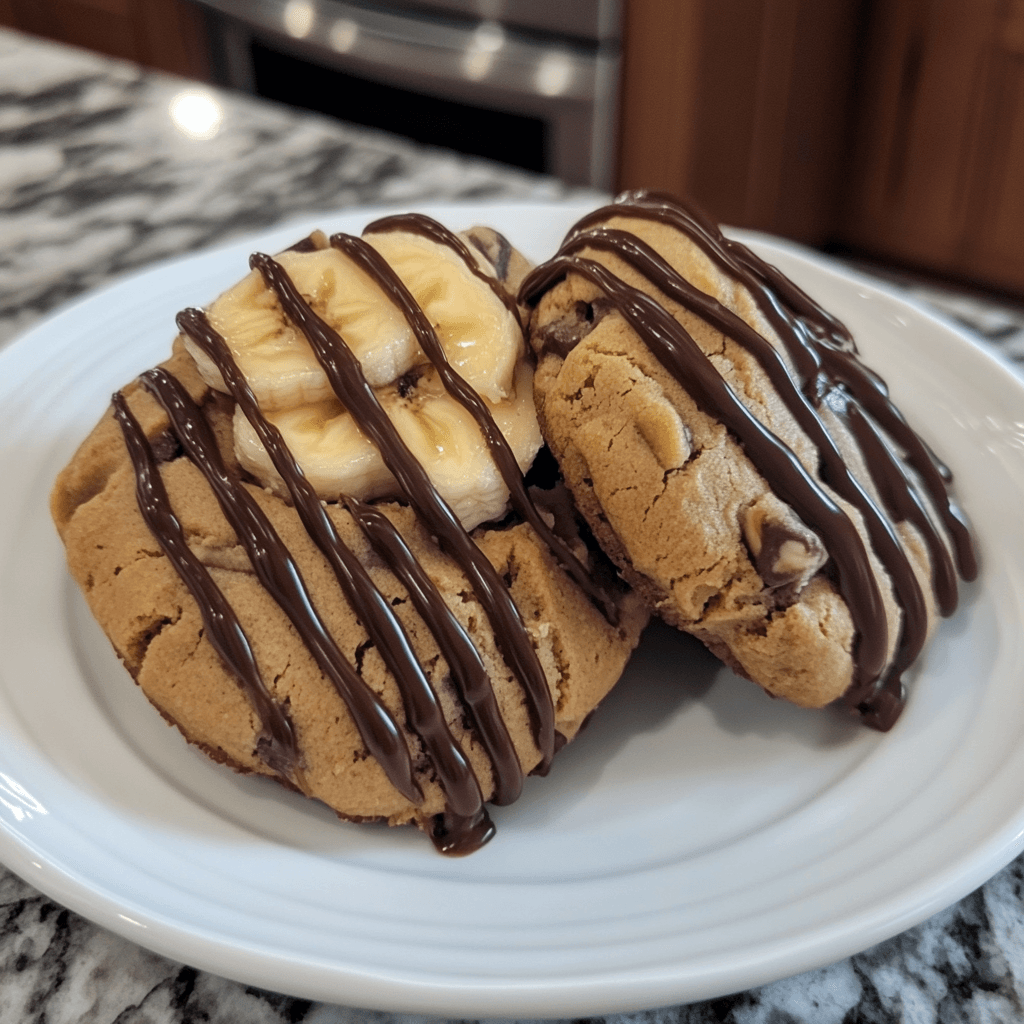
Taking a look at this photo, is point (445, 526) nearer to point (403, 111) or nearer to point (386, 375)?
point (386, 375)

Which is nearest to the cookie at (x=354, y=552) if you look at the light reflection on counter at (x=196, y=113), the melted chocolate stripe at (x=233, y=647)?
the melted chocolate stripe at (x=233, y=647)

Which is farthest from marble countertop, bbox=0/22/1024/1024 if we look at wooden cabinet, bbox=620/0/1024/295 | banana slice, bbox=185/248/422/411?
wooden cabinet, bbox=620/0/1024/295

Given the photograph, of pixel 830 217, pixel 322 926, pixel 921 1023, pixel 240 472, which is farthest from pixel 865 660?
pixel 830 217

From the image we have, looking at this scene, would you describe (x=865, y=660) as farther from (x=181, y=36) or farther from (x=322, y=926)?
(x=181, y=36)

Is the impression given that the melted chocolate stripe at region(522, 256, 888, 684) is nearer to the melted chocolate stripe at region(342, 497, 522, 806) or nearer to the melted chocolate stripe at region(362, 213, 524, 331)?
the melted chocolate stripe at region(362, 213, 524, 331)

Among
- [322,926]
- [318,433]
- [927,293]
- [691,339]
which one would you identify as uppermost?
[691,339]

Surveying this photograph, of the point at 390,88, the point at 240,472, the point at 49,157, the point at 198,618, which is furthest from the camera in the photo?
the point at 390,88
